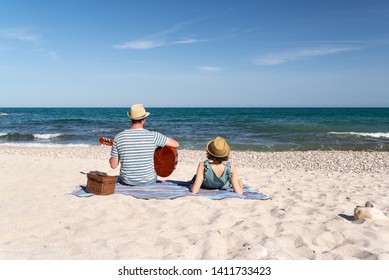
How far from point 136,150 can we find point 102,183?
721mm

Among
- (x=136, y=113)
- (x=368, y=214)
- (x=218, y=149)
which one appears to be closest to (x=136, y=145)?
(x=136, y=113)

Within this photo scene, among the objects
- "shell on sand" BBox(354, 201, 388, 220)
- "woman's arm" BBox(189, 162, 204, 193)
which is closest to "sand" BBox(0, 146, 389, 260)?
"shell on sand" BBox(354, 201, 388, 220)

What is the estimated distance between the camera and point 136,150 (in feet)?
18.0

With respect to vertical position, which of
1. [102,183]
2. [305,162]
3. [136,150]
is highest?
[136,150]

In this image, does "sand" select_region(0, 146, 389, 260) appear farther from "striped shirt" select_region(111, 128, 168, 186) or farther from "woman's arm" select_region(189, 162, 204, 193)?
"striped shirt" select_region(111, 128, 168, 186)

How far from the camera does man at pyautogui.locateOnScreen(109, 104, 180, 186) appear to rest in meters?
5.43

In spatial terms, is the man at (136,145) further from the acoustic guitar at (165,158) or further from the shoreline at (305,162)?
the shoreline at (305,162)

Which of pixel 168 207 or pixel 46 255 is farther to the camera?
pixel 168 207

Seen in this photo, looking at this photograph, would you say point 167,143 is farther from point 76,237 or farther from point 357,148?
point 357,148

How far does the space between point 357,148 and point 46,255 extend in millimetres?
16944

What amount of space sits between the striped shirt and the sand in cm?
63

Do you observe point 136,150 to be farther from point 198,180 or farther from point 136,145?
point 198,180
